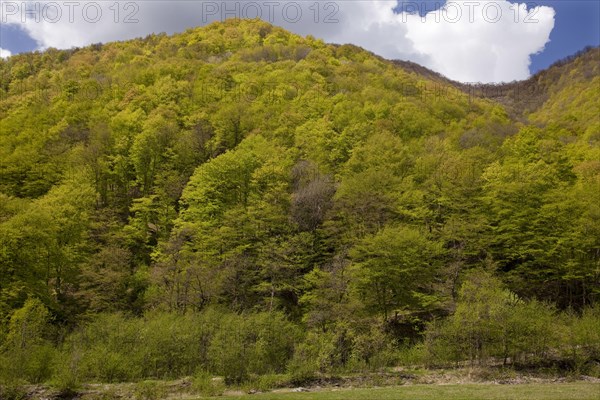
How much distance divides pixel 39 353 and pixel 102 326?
448 centimetres

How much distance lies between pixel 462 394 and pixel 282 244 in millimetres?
22759

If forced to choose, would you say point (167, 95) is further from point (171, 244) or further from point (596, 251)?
point (596, 251)

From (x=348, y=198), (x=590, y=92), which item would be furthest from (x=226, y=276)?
(x=590, y=92)

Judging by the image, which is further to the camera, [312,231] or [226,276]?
[312,231]

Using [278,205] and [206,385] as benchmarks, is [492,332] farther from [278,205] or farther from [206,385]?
[278,205]

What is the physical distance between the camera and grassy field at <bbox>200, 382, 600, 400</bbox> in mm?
18266

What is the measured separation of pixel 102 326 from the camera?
100 ft

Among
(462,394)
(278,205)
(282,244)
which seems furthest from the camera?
(278,205)

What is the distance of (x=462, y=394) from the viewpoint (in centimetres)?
1973

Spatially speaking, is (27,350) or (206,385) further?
(27,350)

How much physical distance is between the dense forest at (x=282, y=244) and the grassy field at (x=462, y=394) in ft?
17.5

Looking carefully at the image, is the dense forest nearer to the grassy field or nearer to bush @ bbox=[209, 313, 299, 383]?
bush @ bbox=[209, 313, 299, 383]

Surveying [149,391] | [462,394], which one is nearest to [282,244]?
[149,391]

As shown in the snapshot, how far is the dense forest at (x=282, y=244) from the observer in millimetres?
28688
